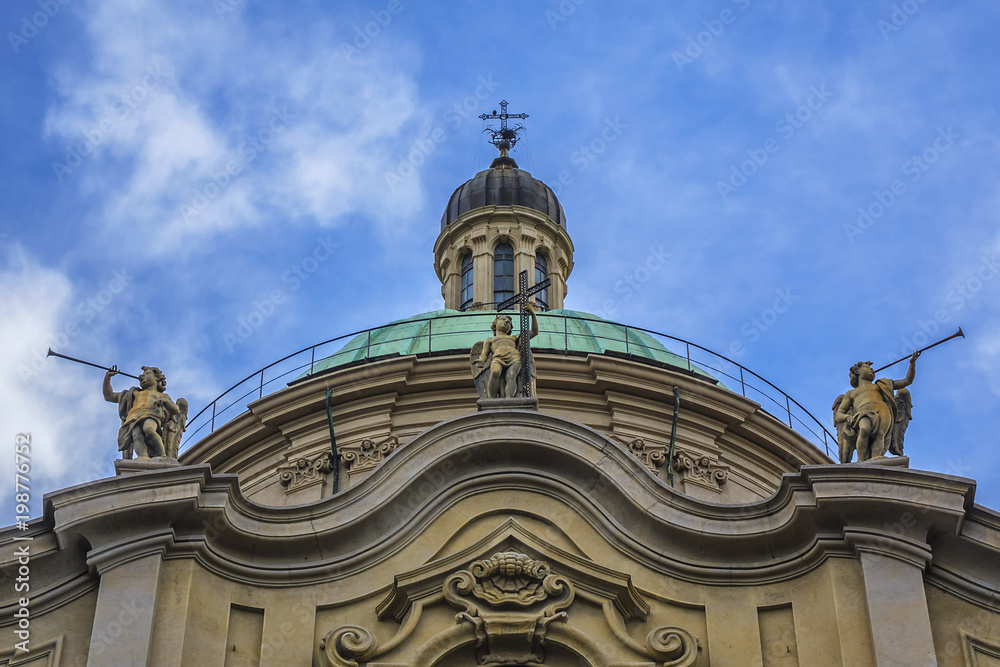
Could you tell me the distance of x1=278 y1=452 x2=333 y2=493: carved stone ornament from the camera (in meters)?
33.3

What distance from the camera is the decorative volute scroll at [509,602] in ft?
66.2

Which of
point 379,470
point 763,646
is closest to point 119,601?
point 379,470

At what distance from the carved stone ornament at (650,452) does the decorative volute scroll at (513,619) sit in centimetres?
1260

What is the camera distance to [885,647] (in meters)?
19.4

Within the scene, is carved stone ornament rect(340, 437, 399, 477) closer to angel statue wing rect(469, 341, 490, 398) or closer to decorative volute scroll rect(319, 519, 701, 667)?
angel statue wing rect(469, 341, 490, 398)

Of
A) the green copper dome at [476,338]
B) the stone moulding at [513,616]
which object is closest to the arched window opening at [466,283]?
the green copper dome at [476,338]

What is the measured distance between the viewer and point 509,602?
20.4 m

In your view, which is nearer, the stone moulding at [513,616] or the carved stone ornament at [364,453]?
the stone moulding at [513,616]

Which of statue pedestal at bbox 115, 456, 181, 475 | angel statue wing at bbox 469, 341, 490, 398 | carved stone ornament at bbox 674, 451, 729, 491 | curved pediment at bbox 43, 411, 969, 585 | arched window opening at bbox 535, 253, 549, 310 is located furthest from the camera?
arched window opening at bbox 535, 253, 549, 310

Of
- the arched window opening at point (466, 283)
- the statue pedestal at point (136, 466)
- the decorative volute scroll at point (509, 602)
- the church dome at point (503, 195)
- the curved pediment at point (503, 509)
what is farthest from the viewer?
the church dome at point (503, 195)

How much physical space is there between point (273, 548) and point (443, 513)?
208 centimetres

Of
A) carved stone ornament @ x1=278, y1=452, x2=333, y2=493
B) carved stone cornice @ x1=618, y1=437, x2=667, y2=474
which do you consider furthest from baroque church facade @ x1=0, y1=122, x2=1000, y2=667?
carved stone ornament @ x1=278, y1=452, x2=333, y2=493

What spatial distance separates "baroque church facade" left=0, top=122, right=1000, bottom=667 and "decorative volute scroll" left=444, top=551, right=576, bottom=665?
0.02 m

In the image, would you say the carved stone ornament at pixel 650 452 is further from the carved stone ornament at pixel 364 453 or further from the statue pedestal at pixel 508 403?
the statue pedestal at pixel 508 403
